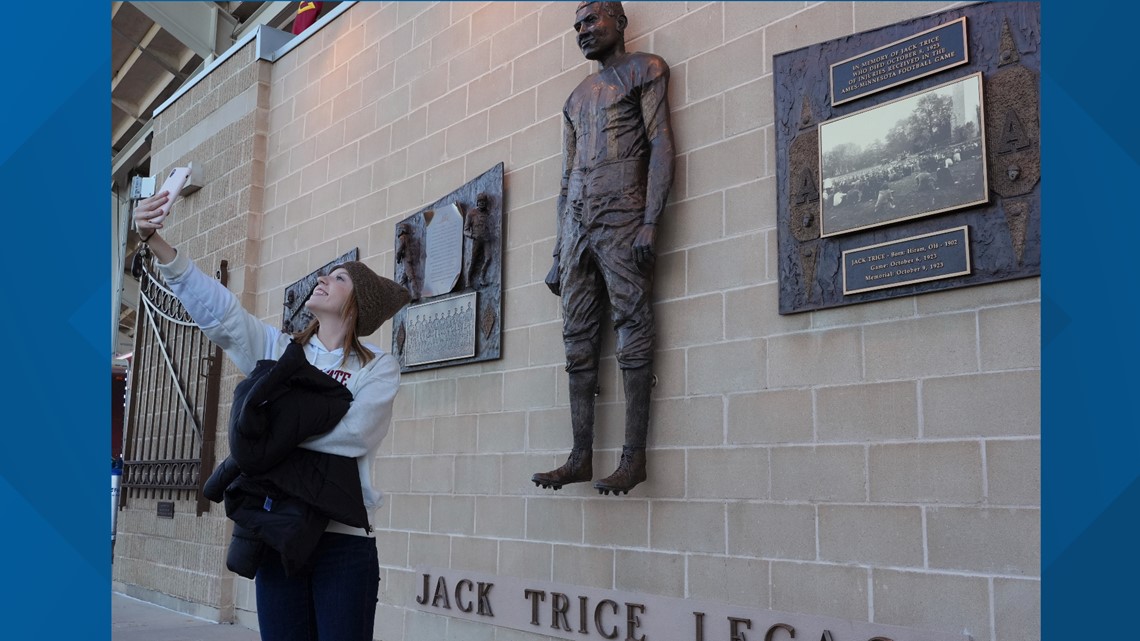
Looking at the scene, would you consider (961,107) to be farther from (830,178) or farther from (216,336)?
(216,336)

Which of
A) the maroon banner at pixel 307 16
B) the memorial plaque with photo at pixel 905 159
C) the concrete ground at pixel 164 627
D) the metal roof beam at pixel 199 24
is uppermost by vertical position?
the metal roof beam at pixel 199 24

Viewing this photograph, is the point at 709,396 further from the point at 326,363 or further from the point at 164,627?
the point at 164,627

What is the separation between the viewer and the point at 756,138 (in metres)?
3.45

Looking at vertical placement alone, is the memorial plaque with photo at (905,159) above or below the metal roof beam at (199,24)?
below

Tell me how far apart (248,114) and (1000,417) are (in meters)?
5.78

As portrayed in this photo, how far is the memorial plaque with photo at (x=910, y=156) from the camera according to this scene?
107 inches

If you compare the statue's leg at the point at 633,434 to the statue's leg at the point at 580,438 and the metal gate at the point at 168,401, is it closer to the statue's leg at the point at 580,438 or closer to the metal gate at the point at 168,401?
the statue's leg at the point at 580,438

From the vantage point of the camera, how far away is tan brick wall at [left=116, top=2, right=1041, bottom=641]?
2736 millimetres

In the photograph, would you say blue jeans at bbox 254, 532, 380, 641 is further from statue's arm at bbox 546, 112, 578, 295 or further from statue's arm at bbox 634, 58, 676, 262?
statue's arm at bbox 546, 112, 578, 295

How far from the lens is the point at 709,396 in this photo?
3.46 meters

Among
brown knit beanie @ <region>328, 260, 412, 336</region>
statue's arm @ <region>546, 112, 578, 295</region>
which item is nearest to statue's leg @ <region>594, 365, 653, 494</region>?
statue's arm @ <region>546, 112, 578, 295</region>

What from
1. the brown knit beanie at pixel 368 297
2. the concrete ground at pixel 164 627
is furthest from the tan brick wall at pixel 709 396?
the brown knit beanie at pixel 368 297

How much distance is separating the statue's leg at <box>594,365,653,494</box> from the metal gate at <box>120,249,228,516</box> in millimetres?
4016

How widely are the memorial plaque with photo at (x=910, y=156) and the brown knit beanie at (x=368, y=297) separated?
1.46m
